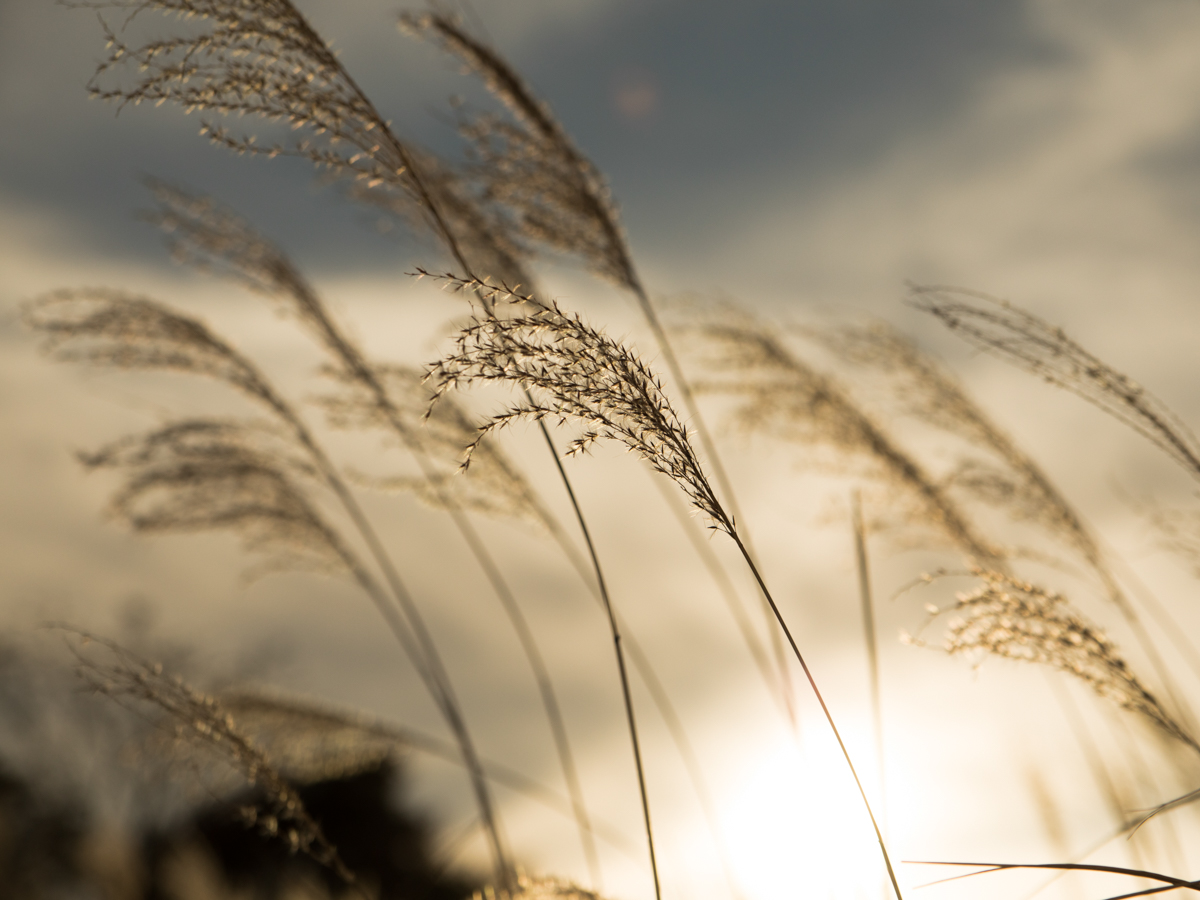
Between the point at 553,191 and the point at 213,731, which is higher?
the point at 553,191

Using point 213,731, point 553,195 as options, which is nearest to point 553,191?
point 553,195

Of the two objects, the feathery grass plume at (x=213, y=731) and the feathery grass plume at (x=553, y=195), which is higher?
the feathery grass plume at (x=553, y=195)

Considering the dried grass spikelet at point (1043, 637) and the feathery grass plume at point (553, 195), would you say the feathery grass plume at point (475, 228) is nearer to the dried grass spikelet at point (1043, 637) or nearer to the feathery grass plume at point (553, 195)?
the feathery grass plume at point (553, 195)

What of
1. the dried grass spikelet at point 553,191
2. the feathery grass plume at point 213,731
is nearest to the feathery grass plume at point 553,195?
the dried grass spikelet at point 553,191

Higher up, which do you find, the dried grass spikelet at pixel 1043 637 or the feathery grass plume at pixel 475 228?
the feathery grass plume at pixel 475 228

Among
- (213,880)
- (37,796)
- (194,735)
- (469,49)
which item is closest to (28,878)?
(37,796)

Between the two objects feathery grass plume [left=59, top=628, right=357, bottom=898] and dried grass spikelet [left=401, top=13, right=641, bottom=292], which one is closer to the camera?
feathery grass plume [left=59, top=628, right=357, bottom=898]

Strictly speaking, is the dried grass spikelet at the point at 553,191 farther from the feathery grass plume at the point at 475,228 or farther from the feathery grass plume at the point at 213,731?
the feathery grass plume at the point at 213,731

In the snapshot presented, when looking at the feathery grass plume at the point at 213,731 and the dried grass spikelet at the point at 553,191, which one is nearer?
the feathery grass plume at the point at 213,731

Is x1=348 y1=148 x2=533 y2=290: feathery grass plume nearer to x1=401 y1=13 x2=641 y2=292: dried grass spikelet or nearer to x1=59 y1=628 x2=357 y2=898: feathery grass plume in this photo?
x1=401 y1=13 x2=641 y2=292: dried grass spikelet

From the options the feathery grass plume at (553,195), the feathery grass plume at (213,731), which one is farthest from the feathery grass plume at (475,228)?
the feathery grass plume at (213,731)

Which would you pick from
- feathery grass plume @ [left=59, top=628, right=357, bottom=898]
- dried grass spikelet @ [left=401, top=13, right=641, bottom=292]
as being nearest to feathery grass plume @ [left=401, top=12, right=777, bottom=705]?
dried grass spikelet @ [left=401, top=13, right=641, bottom=292]

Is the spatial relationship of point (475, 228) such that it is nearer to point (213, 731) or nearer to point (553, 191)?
point (553, 191)

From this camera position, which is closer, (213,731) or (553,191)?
(213,731)
